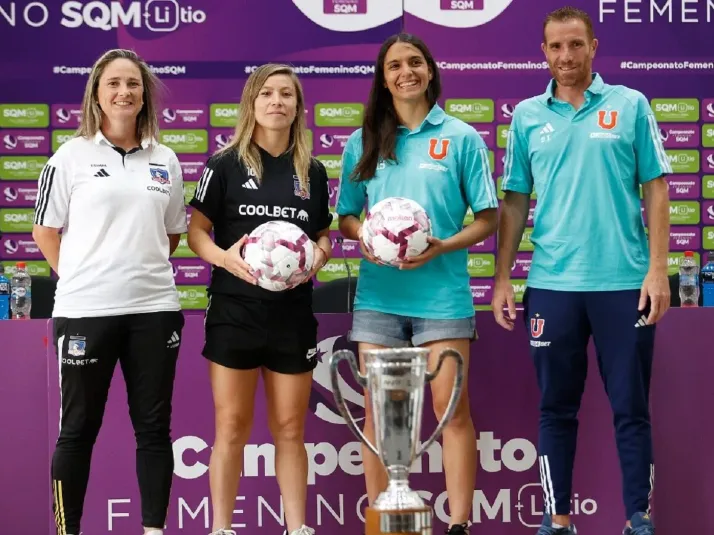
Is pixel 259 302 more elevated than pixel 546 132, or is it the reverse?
pixel 546 132

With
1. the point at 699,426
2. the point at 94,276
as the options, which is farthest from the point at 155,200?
the point at 699,426

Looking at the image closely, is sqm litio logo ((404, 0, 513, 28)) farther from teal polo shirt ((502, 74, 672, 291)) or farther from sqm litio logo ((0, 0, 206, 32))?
teal polo shirt ((502, 74, 672, 291))

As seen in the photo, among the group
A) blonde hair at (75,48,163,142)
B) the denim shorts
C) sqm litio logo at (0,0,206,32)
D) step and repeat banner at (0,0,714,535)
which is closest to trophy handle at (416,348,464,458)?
the denim shorts

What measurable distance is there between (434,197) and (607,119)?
26.8 inches

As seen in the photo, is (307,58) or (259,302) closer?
(259,302)

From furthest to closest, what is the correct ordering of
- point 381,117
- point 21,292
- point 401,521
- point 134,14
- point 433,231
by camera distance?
point 134,14, point 21,292, point 381,117, point 433,231, point 401,521

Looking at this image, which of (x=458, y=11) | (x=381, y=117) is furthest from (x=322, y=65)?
(x=381, y=117)

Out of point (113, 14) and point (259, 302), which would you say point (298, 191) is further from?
point (113, 14)

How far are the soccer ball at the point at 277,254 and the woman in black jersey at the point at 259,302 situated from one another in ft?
0.61

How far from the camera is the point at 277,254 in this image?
343 centimetres

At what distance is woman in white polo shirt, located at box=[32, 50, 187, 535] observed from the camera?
3.54 metres

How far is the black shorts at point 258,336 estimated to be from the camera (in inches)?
145

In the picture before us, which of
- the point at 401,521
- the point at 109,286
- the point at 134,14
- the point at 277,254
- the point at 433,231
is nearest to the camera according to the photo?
the point at 401,521

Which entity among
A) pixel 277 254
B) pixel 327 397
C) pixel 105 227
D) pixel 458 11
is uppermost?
pixel 458 11
